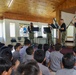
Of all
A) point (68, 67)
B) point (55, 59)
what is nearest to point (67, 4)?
point (55, 59)

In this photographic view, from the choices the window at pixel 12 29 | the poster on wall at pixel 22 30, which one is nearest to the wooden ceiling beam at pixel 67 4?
the poster on wall at pixel 22 30

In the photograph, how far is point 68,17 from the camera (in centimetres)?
929

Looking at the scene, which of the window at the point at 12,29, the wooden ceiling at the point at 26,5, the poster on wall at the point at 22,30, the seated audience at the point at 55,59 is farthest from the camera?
the poster on wall at the point at 22,30

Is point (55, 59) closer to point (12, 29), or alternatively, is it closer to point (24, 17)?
point (12, 29)

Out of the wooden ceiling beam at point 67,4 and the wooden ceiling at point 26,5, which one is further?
the wooden ceiling at point 26,5

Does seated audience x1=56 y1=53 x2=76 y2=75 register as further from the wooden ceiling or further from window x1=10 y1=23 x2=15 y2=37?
window x1=10 y1=23 x2=15 y2=37

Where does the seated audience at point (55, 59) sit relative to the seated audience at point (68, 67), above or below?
below

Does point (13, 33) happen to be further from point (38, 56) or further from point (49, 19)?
Result: point (38, 56)

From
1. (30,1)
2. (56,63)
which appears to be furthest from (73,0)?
(56,63)

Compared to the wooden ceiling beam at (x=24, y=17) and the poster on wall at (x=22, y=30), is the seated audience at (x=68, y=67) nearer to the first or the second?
the wooden ceiling beam at (x=24, y=17)

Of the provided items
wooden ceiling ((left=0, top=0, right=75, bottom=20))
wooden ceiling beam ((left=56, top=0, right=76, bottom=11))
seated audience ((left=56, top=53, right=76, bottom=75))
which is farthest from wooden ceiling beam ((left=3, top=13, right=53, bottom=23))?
seated audience ((left=56, top=53, right=76, bottom=75))

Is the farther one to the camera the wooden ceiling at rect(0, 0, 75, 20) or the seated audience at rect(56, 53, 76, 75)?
the wooden ceiling at rect(0, 0, 75, 20)

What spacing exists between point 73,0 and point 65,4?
0.60 m

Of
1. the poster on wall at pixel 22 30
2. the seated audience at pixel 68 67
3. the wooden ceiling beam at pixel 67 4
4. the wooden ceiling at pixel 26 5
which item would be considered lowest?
the seated audience at pixel 68 67
